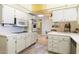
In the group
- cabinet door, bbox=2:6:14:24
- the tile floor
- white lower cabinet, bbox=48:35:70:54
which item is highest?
cabinet door, bbox=2:6:14:24

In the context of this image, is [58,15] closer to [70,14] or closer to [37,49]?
[70,14]

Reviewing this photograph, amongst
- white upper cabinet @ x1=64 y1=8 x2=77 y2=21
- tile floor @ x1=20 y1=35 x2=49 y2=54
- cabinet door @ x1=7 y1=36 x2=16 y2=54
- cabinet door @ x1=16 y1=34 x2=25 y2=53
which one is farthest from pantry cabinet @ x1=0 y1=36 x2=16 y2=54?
white upper cabinet @ x1=64 y1=8 x2=77 y2=21

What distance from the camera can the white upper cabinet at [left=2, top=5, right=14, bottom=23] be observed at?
4.05 meters

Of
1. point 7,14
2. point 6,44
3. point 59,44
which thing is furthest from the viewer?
point 59,44

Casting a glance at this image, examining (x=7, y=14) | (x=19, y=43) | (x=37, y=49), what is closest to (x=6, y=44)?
(x=19, y=43)

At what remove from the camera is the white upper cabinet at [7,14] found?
13.3 ft

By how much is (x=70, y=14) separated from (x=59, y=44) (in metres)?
1.26

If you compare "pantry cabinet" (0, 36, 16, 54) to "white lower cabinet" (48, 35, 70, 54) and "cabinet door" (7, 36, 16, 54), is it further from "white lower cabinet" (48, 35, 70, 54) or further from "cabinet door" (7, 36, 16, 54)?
"white lower cabinet" (48, 35, 70, 54)

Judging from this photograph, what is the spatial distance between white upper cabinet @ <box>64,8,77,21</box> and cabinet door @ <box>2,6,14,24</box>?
2130 mm

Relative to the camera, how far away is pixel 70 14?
470cm

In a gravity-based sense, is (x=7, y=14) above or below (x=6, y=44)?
above

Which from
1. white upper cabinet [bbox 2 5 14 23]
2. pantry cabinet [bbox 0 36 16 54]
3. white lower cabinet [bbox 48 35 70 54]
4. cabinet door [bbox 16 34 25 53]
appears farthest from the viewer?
cabinet door [bbox 16 34 25 53]
